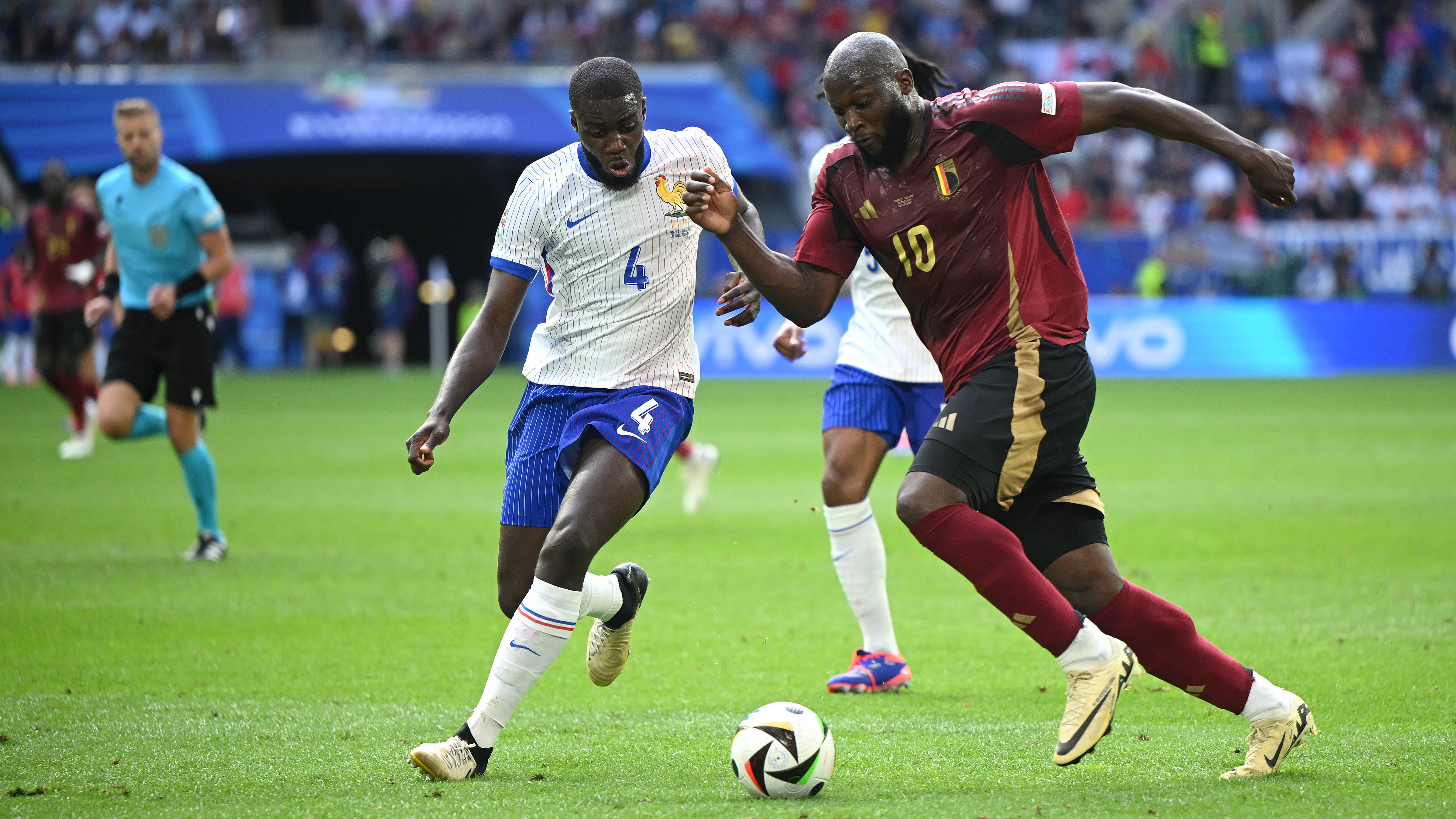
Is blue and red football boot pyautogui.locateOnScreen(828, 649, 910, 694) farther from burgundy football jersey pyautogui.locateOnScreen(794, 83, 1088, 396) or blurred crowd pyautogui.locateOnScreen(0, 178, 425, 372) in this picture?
blurred crowd pyautogui.locateOnScreen(0, 178, 425, 372)

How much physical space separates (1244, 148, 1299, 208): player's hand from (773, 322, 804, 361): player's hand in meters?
2.37

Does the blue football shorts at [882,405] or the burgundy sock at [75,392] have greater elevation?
the blue football shorts at [882,405]

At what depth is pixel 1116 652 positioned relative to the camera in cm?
447

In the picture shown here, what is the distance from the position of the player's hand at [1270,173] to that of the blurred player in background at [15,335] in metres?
20.0

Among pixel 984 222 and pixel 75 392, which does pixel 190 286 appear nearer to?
pixel 984 222

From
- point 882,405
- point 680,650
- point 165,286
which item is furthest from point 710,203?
point 165,286

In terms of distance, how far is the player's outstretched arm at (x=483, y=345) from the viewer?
16.2 ft

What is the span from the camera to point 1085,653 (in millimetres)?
4348

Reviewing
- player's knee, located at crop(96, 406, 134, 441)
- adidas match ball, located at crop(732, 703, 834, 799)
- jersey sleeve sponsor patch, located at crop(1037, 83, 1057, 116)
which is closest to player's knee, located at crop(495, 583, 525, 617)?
adidas match ball, located at crop(732, 703, 834, 799)

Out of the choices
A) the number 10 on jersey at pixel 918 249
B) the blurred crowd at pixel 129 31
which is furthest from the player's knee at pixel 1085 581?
the blurred crowd at pixel 129 31

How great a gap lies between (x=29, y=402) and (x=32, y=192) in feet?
26.3

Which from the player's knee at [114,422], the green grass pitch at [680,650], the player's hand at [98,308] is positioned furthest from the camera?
the player's hand at [98,308]

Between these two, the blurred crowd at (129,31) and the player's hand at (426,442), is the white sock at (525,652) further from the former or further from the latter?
the blurred crowd at (129,31)

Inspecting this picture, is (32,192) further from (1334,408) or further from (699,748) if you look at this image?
(699,748)
